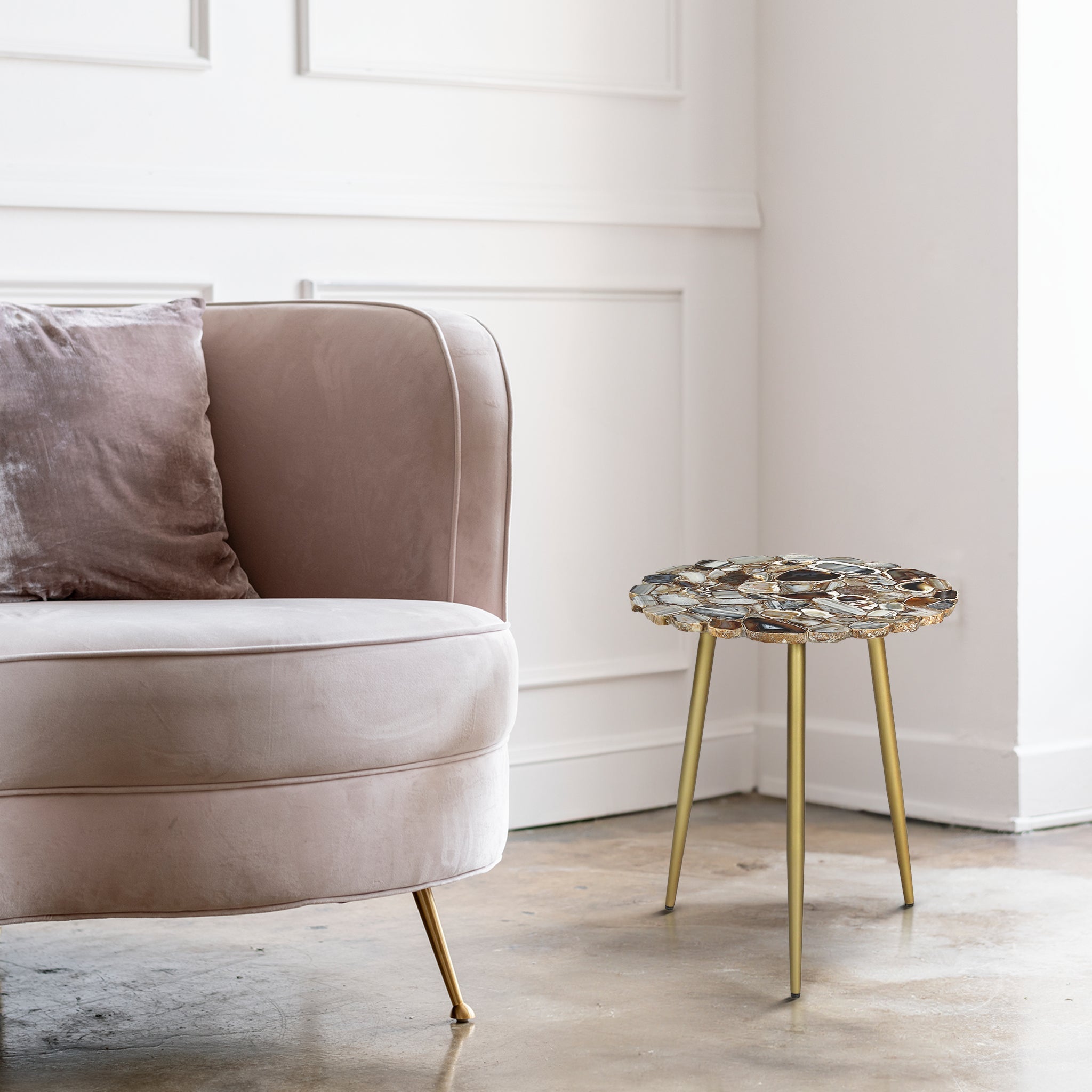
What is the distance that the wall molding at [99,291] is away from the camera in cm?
226

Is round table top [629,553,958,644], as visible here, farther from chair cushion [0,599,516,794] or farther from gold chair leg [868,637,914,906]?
chair cushion [0,599,516,794]

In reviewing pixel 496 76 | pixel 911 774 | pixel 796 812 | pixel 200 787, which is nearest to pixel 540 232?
pixel 496 76

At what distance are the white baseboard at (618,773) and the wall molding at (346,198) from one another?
3.04ft

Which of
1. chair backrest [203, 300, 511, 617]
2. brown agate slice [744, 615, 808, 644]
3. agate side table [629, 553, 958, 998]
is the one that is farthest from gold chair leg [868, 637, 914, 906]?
chair backrest [203, 300, 511, 617]

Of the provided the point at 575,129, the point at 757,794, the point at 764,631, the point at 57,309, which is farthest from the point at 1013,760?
the point at 57,309

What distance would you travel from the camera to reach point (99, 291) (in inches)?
91.0

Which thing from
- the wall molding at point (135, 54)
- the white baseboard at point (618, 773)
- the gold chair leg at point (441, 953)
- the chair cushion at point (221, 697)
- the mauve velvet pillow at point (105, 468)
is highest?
the wall molding at point (135, 54)

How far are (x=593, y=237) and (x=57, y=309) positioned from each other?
110 cm

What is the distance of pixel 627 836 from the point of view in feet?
8.38

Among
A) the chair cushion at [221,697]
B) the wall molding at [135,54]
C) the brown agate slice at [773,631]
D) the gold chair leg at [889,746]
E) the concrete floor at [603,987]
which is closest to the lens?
the chair cushion at [221,697]

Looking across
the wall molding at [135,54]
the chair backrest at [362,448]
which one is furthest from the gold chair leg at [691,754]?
the wall molding at [135,54]

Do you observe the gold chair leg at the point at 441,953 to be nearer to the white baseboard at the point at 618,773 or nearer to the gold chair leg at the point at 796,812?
the gold chair leg at the point at 796,812

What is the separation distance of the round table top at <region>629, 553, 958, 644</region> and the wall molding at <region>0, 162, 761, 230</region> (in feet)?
2.93

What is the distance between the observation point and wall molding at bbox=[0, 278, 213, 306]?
226 cm
